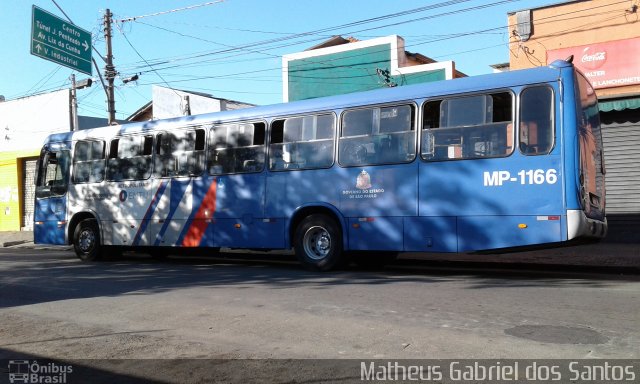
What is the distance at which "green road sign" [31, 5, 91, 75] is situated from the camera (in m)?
16.6

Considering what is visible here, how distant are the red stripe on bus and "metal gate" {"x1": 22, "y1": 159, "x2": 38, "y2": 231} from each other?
1751 centimetres

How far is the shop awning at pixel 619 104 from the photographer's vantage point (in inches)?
557

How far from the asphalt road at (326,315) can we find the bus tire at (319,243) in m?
0.36

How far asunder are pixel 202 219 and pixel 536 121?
23.6 feet

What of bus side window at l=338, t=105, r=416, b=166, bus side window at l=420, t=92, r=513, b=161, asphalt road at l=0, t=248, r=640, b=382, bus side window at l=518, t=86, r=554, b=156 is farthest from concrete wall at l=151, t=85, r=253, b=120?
bus side window at l=518, t=86, r=554, b=156

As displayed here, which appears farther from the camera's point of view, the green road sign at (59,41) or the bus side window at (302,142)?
the green road sign at (59,41)

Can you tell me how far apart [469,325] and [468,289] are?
2.54 m

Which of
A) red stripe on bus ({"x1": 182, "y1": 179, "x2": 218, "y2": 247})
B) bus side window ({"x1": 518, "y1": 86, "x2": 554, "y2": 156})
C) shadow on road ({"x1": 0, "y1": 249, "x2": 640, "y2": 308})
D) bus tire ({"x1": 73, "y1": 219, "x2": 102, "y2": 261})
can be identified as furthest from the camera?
bus tire ({"x1": 73, "y1": 219, "x2": 102, "y2": 261})

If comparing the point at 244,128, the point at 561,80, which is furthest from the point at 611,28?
the point at 244,128

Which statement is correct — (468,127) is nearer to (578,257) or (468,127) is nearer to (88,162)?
(578,257)

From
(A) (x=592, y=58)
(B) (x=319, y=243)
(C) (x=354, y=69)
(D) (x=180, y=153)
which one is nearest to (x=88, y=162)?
(D) (x=180, y=153)

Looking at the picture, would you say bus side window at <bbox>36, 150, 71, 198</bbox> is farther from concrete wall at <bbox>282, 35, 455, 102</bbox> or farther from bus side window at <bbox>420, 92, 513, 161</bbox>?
bus side window at <bbox>420, 92, 513, 161</bbox>

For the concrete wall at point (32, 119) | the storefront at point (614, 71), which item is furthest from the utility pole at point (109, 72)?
the storefront at point (614, 71)

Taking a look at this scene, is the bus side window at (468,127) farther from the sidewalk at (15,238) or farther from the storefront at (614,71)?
the sidewalk at (15,238)
